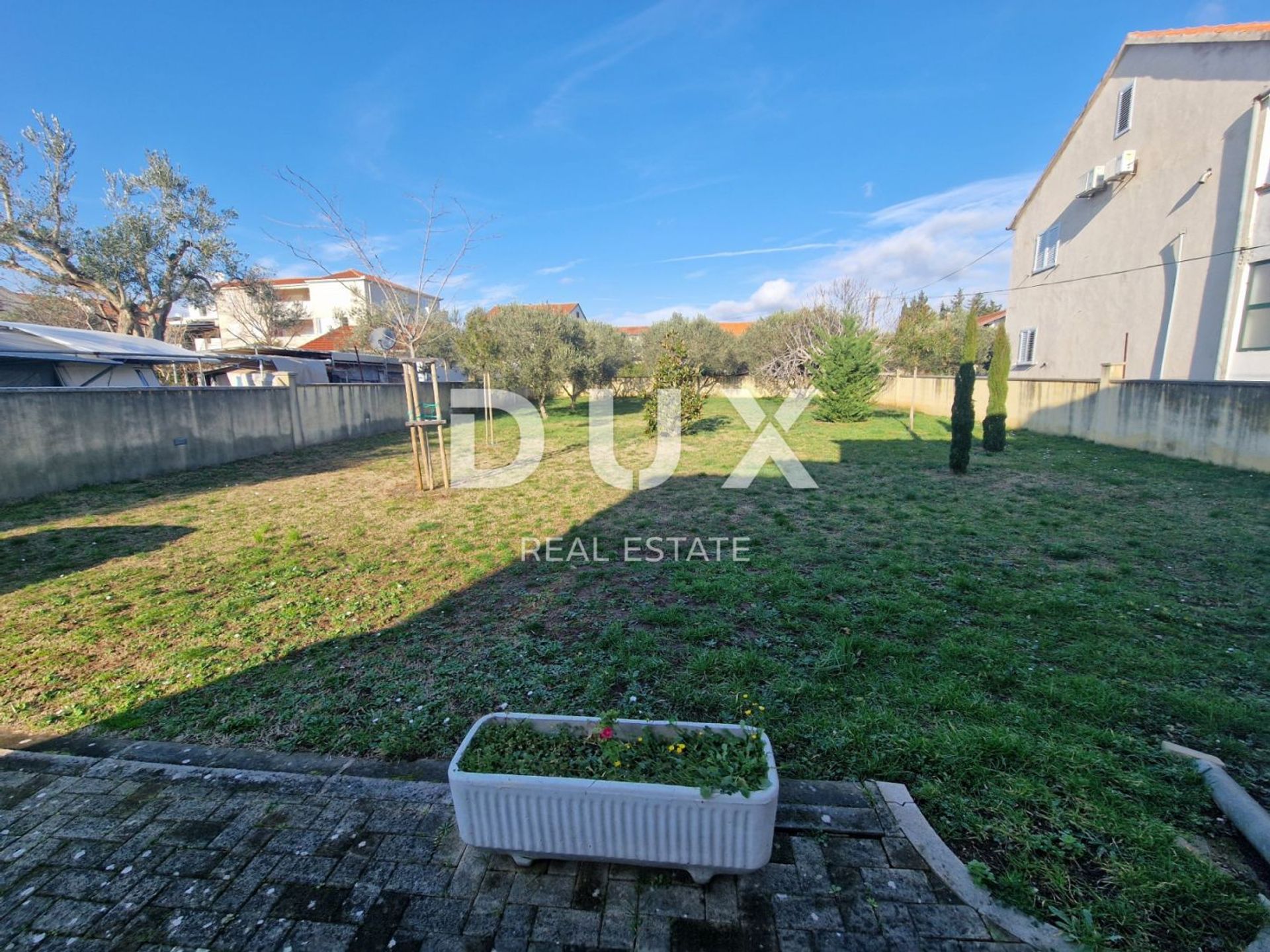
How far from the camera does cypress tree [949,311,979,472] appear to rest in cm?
816

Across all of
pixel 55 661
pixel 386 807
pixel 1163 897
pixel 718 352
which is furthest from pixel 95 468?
pixel 718 352

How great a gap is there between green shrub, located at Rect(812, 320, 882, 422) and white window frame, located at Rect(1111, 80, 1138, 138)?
6415 mm

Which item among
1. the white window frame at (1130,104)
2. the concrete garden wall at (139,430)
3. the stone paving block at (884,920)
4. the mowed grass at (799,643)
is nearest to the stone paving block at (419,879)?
the mowed grass at (799,643)

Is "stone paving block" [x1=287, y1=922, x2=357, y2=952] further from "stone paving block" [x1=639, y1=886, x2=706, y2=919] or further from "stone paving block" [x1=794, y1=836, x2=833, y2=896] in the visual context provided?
"stone paving block" [x1=794, y1=836, x2=833, y2=896]

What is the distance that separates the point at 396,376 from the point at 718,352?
14.8 m

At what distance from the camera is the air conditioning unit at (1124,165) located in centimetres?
1131

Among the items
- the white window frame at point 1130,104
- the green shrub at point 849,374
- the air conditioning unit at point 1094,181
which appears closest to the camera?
the white window frame at point 1130,104

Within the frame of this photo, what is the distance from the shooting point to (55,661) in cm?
324

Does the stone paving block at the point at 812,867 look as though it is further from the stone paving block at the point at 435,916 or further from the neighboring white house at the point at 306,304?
the neighboring white house at the point at 306,304

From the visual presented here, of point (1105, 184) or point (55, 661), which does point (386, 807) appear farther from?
point (1105, 184)

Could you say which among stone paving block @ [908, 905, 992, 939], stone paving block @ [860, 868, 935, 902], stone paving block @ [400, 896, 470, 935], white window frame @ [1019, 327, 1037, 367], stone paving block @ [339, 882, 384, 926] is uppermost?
white window frame @ [1019, 327, 1037, 367]

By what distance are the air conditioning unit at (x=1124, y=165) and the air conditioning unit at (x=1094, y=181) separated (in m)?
0.20

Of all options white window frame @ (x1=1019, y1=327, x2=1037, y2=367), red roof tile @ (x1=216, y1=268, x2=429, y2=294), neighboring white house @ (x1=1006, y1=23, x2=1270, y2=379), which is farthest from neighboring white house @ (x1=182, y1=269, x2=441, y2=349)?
white window frame @ (x1=1019, y1=327, x2=1037, y2=367)

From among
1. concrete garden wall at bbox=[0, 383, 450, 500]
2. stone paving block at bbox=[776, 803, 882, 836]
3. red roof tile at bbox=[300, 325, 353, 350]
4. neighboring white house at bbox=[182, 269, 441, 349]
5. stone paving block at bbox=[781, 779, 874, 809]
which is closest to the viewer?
stone paving block at bbox=[776, 803, 882, 836]
